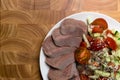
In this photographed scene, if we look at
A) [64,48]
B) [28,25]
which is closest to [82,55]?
[64,48]

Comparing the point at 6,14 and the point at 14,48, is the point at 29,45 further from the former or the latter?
the point at 6,14

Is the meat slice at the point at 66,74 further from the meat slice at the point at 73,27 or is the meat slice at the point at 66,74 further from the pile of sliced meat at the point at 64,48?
the meat slice at the point at 73,27

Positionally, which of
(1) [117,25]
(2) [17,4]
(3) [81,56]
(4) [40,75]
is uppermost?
(2) [17,4]

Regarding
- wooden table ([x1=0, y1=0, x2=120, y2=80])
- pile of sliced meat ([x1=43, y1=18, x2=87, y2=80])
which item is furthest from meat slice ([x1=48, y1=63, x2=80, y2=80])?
wooden table ([x1=0, y1=0, x2=120, y2=80])

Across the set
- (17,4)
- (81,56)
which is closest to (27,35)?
(17,4)

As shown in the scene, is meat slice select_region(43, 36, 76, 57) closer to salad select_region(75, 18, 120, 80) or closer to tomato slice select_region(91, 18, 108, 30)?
salad select_region(75, 18, 120, 80)
